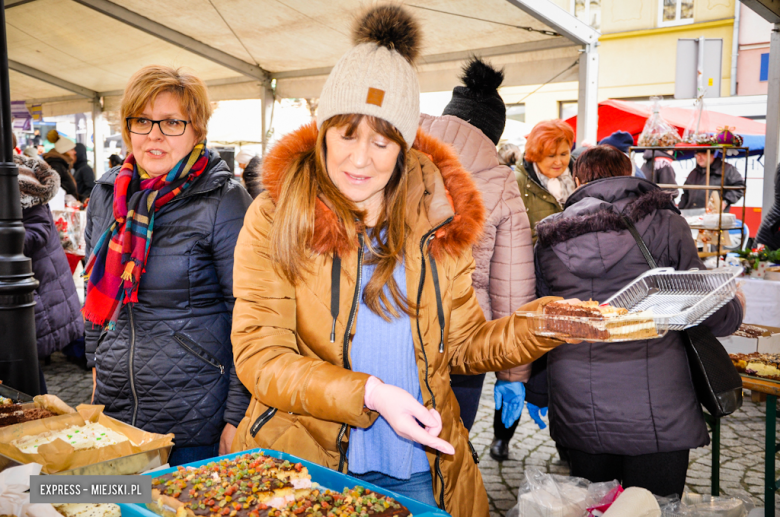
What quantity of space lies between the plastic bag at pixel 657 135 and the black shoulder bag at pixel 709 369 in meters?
3.56

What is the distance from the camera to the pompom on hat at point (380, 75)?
4.95ft

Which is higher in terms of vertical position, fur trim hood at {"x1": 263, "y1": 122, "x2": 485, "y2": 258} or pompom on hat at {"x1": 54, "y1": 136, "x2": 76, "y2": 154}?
pompom on hat at {"x1": 54, "y1": 136, "x2": 76, "y2": 154}

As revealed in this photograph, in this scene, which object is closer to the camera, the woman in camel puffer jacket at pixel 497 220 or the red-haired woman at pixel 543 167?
the woman in camel puffer jacket at pixel 497 220

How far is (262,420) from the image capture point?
156cm

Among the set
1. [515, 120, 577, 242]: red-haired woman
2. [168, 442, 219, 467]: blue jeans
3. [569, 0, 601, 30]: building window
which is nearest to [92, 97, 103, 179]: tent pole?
Answer: [515, 120, 577, 242]: red-haired woman

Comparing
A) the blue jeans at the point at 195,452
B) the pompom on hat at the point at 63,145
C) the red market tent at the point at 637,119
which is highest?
the red market tent at the point at 637,119

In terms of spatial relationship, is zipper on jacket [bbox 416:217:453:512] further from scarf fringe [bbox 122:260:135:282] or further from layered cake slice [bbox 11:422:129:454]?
scarf fringe [bbox 122:260:135:282]

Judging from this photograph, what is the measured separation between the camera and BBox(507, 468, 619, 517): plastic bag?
1.73 meters

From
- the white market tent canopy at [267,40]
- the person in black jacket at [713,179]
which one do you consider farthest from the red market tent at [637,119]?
the white market tent canopy at [267,40]

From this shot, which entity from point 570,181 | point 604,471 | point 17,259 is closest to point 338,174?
point 604,471

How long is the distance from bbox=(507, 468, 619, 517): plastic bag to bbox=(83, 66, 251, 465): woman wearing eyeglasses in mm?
1000

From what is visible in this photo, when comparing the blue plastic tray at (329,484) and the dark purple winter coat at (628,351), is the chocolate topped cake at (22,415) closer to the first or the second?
the blue plastic tray at (329,484)

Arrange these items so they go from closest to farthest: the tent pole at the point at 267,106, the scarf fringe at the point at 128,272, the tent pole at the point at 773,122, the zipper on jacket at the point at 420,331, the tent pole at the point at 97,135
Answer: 1. the zipper on jacket at the point at 420,331
2. the scarf fringe at the point at 128,272
3. the tent pole at the point at 773,122
4. the tent pole at the point at 267,106
5. the tent pole at the point at 97,135

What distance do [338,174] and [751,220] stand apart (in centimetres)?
1298
